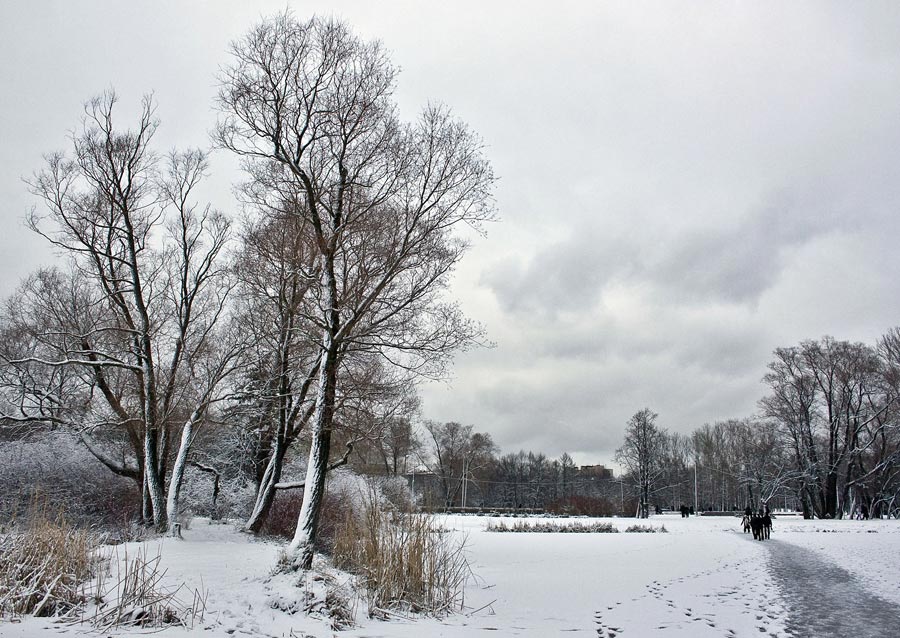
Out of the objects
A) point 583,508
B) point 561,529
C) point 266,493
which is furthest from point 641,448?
point 266,493

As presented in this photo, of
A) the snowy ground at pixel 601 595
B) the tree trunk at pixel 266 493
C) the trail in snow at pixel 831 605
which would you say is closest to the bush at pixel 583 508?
the snowy ground at pixel 601 595

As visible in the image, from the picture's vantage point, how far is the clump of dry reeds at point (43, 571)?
607 centimetres

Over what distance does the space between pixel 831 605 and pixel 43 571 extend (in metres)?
10.7

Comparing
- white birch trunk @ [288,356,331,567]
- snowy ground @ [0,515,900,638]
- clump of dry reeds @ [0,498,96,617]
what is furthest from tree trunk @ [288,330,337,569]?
clump of dry reeds @ [0,498,96,617]

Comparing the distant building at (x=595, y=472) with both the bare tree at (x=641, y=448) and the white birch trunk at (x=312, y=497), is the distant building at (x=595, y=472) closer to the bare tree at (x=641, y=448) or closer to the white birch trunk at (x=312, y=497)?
the bare tree at (x=641, y=448)

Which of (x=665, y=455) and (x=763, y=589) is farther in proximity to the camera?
(x=665, y=455)

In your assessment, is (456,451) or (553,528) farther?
(456,451)

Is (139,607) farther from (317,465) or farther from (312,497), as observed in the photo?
(317,465)

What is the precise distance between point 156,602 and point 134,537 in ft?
30.6

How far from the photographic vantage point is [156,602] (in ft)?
21.3

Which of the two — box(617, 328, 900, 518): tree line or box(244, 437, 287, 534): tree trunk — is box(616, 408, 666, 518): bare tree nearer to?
box(617, 328, 900, 518): tree line

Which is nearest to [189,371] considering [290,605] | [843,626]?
[290,605]

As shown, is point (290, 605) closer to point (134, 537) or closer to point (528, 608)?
point (528, 608)

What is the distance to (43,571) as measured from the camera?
635cm
